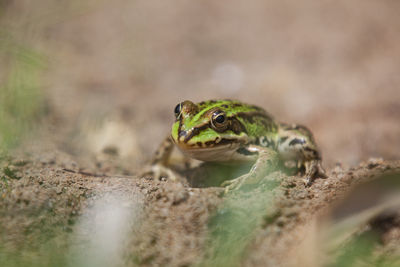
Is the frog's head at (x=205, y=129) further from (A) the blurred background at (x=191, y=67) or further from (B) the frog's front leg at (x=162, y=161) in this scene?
(A) the blurred background at (x=191, y=67)

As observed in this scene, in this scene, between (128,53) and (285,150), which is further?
(128,53)

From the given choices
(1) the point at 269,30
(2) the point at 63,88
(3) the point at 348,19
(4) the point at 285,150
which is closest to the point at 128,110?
(2) the point at 63,88

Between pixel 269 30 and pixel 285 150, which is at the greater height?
pixel 269 30

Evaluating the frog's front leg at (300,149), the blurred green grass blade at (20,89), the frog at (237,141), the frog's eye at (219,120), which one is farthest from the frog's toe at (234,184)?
the blurred green grass blade at (20,89)

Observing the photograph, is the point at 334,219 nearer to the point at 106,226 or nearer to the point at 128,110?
the point at 106,226

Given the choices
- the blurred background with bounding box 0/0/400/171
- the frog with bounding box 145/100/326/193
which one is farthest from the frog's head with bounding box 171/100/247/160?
the blurred background with bounding box 0/0/400/171

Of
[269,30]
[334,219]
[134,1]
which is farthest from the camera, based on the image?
[134,1]
